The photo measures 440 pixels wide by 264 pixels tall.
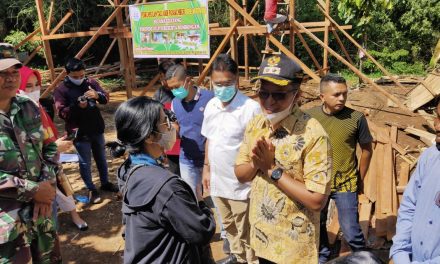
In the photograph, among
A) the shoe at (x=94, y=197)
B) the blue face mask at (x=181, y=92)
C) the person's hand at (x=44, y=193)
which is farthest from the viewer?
the shoe at (x=94, y=197)

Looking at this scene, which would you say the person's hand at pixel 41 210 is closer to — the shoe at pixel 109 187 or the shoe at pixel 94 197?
the shoe at pixel 94 197

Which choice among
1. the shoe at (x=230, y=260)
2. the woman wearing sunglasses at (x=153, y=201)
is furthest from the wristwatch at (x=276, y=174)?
the shoe at (x=230, y=260)

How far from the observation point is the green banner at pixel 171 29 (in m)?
5.71

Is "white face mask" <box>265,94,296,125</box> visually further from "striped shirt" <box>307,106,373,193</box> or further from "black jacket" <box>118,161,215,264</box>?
"striped shirt" <box>307,106,373,193</box>

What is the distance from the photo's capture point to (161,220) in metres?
1.60

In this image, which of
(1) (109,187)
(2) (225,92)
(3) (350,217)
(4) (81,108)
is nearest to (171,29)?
(4) (81,108)

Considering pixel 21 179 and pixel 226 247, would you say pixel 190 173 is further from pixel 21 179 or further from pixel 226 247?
pixel 21 179

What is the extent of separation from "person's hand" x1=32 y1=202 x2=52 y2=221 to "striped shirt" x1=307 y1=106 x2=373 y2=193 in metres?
2.29

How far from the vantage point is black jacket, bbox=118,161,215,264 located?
1578 mm

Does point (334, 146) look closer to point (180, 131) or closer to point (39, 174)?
point (180, 131)

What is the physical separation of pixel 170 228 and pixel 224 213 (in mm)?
1685

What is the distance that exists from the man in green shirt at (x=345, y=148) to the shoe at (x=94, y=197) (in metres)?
3.27

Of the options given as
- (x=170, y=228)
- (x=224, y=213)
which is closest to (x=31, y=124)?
(x=170, y=228)

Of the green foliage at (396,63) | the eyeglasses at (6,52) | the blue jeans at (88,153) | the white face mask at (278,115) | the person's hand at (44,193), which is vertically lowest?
the green foliage at (396,63)
